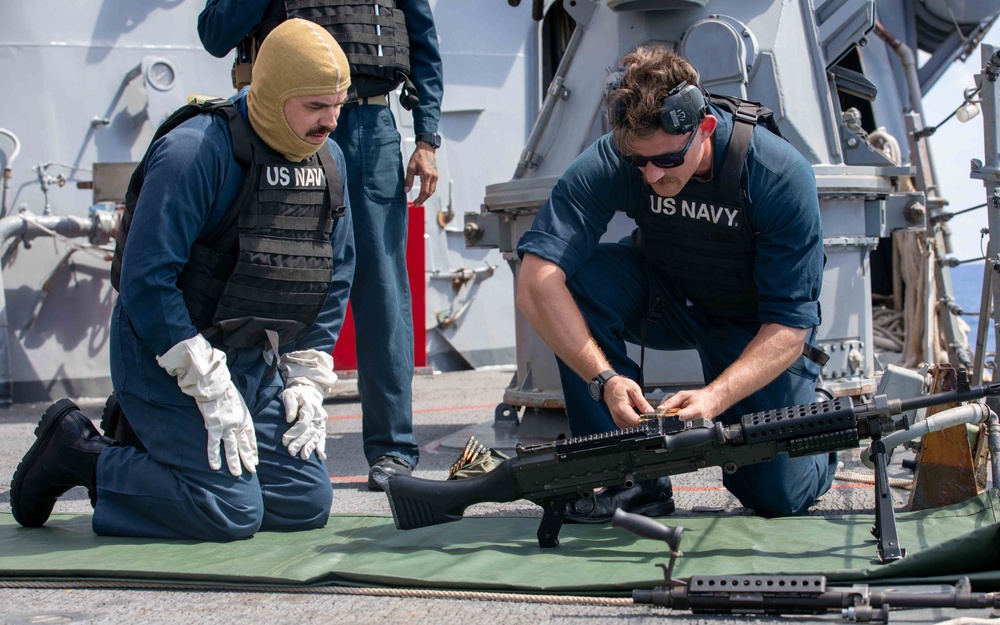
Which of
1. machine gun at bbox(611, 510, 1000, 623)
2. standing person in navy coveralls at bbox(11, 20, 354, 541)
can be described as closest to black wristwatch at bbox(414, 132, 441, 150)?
standing person in navy coveralls at bbox(11, 20, 354, 541)

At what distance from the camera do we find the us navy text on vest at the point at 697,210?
9.32 feet

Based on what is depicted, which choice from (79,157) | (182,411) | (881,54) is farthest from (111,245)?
(881,54)

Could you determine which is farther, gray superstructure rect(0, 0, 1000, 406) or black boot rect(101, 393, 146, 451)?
gray superstructure rect(0, 0, 1000, 406)

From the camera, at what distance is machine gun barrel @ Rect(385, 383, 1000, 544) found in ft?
7.80

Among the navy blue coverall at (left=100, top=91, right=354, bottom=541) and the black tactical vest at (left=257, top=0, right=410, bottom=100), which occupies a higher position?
the black tactical vest at (left=257, top=0, right=410, bottom=100)

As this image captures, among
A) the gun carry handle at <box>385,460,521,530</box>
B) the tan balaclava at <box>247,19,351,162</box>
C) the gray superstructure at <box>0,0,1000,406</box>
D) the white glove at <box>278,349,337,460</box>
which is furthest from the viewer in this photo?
the gray superstructure at <box>0,0,1000,406</box>

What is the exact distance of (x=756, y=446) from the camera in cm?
245

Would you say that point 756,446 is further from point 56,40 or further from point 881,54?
point 881,54

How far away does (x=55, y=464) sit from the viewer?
2941mm

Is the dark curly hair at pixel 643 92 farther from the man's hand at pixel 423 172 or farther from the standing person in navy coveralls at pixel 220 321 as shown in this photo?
the man's hand at pixel 423 172

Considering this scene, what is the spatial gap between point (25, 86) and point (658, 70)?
5641 mm

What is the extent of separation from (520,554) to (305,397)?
32.5 inches

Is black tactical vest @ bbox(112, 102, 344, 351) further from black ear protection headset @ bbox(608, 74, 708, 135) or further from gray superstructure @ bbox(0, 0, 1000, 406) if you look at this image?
gray superstructure @ bbox(0, 0, 1000, 406)

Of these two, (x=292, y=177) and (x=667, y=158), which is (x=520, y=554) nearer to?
(x=667, y=158)
